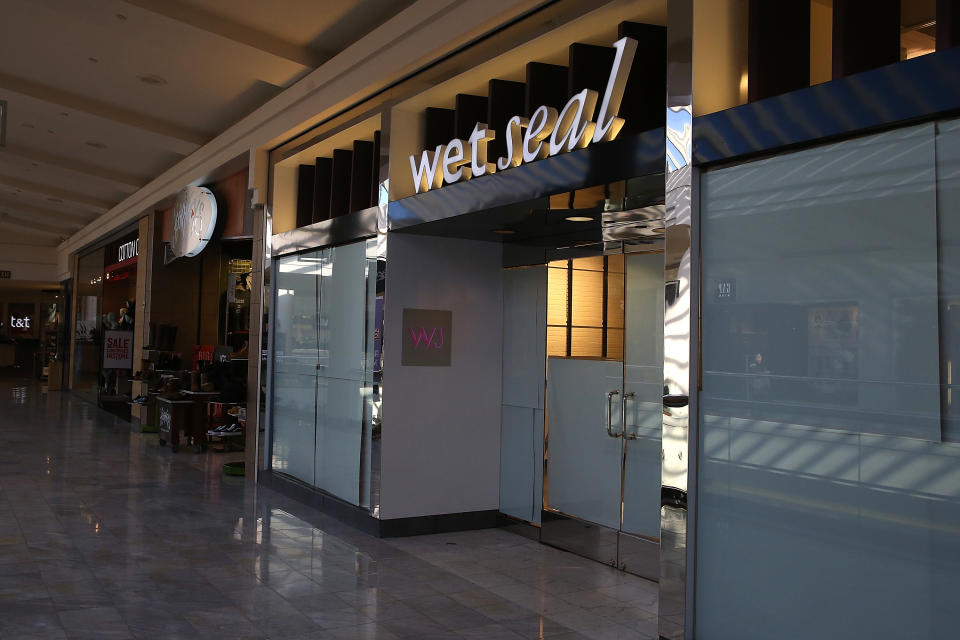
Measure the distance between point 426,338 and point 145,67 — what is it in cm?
494

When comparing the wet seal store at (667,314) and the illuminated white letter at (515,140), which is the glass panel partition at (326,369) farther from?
the illuminated white letter at (515,140)

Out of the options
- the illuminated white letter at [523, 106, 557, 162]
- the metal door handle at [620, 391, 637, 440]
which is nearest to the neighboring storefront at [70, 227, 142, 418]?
the metal door handle at [620, 391, 637, 440]

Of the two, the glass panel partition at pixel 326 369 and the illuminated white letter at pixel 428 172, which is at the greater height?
the illuminated white letter at pixel 428 172

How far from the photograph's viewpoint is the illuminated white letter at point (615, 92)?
4.68 m

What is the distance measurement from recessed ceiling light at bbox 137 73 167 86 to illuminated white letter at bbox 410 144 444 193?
442cm

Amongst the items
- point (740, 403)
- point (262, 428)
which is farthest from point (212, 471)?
point (740, 403)

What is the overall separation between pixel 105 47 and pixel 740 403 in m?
7.99

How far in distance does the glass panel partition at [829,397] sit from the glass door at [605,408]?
185 centimetres

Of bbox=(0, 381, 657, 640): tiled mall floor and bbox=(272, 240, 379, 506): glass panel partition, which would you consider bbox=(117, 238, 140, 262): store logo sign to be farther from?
bbox=(0, 381, 657, 640): tiled mall floor

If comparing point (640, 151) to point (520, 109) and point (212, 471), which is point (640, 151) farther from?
point (212, 471)

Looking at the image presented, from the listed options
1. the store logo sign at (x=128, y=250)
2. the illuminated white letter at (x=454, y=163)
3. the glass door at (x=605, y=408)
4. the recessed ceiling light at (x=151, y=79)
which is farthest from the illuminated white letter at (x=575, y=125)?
the store logo sign at (x=128, y=250)

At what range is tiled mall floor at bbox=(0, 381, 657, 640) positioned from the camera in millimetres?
4680

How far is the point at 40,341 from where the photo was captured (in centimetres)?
3462

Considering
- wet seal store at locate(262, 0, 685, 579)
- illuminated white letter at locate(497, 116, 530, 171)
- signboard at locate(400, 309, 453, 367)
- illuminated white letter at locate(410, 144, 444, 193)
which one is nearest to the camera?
wet seal store at locate(262, 0, 685, 579)
